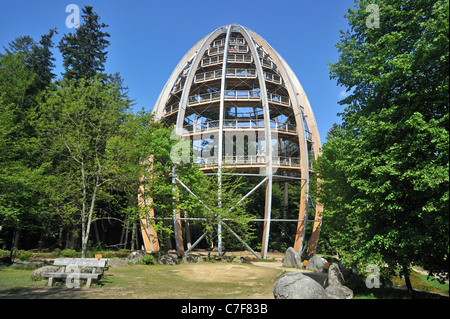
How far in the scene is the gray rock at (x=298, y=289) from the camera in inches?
281

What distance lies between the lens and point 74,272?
8766 mm

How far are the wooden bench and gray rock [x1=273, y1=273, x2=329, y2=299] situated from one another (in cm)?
580

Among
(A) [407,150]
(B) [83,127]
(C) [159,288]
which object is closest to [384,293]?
(A) [407,150]

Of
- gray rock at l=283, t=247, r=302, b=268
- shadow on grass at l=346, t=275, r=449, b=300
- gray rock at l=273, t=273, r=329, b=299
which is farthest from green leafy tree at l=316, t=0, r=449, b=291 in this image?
gray rock at l=283, t=247, r=302, b=268

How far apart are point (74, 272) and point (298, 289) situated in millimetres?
7205

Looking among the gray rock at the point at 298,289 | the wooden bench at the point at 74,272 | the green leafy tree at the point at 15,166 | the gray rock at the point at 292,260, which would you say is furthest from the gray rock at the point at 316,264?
the green leafy tree at the point at 15,166

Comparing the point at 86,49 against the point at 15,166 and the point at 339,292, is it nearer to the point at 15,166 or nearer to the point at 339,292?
the point at 15,166

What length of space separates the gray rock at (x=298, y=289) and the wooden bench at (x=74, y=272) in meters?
5.80
